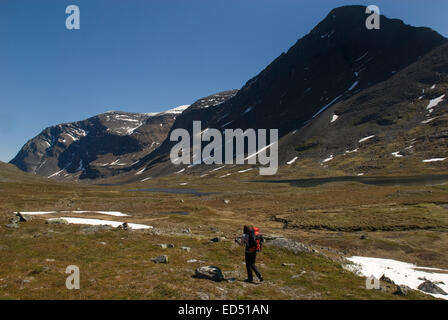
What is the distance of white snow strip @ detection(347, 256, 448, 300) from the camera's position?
2036 centimetres

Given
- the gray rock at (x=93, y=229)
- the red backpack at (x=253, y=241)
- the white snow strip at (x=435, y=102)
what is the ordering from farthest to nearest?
the white snow strip at (x=435, y=102)
the gray rock at (x=93, y=229)
the red backpack at (x=253, y=241)

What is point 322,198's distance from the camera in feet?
267

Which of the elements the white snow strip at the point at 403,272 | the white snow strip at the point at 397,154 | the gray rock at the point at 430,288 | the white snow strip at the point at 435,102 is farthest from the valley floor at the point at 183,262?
the white snow strip at the point at 435,102

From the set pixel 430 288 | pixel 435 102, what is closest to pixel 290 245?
pixel 430 288

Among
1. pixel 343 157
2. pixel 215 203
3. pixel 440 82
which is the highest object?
pixel 440 82

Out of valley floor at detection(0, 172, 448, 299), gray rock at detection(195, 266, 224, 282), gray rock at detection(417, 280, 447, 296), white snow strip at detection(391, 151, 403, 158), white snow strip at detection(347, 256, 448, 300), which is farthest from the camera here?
white snow strip at detection(391, 151, 403, 158)

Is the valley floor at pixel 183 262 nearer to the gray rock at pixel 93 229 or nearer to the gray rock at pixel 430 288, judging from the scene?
the gray rock at pixel 93 229

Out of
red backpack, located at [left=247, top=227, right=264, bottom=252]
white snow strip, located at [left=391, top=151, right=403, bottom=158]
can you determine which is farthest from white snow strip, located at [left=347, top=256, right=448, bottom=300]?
→ white snow strip, located at [left=391, top=151, right=403, bottom=158]

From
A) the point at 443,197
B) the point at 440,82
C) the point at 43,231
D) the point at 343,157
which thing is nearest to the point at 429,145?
the point at 343,157

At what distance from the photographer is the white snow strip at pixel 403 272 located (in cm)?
2036

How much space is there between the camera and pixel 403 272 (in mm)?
23109

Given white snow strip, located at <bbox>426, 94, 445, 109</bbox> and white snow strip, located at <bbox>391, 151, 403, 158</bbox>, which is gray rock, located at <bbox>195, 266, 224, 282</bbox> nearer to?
white snow strip, located at <bbox>391, 151, 403, 158</bbox>
